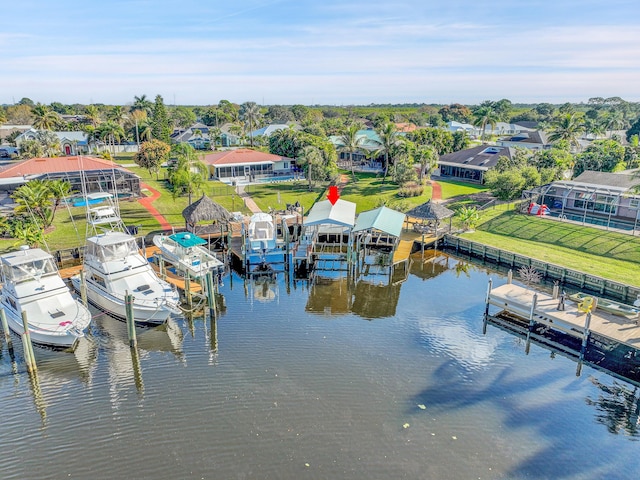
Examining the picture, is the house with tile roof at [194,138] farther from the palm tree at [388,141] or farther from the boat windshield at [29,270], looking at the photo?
the boat windshield at [29,270]

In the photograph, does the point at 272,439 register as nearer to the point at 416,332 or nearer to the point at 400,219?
the point at 416,332

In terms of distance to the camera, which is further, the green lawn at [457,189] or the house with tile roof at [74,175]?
the green lawn at [457,189]

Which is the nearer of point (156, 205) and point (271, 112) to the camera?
point (156, 205)

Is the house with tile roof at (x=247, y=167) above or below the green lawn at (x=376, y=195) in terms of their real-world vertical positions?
above

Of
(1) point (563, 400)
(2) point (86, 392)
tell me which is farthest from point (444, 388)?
(2) point (86, 392)

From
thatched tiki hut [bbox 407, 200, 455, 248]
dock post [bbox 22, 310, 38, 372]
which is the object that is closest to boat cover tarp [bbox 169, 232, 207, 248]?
dock post [bbox 22, 310, 38, 372]

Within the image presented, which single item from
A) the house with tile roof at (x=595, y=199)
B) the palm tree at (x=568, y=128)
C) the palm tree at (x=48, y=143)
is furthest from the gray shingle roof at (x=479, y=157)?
the palm tree at (x=48, y=143)

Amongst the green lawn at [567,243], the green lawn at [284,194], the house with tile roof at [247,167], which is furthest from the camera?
the house with tile roof at [247,167]
